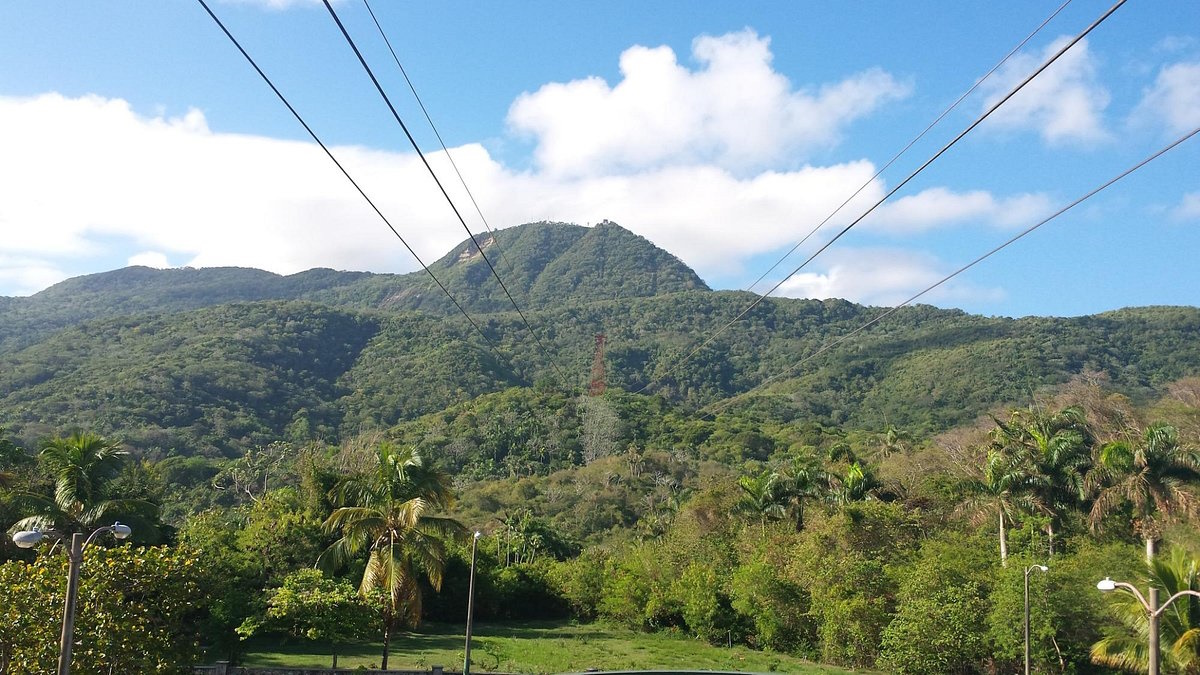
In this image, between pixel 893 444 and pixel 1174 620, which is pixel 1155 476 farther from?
pixel 893 444

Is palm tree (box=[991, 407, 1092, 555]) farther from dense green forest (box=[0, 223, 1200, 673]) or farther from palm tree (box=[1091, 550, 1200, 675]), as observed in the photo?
palm tree (box=[1091, 550, 1200, 675])

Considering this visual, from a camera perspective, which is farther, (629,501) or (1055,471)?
(629,501)

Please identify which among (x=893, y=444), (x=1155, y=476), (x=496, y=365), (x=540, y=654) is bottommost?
(x=540, y=654)

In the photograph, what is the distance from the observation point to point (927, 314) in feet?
599

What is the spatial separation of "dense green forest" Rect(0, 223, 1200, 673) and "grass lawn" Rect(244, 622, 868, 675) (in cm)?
121

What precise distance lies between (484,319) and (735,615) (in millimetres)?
147821

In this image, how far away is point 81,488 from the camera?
25531 mm

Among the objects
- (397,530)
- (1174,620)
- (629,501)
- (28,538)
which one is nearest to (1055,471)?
(1174,620)

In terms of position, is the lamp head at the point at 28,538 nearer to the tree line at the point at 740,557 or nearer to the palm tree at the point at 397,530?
the tree line at the point at 740,557

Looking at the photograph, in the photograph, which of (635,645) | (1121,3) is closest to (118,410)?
(635,645)

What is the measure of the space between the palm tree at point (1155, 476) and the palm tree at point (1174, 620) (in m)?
7.88

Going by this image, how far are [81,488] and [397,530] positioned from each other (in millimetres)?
9225

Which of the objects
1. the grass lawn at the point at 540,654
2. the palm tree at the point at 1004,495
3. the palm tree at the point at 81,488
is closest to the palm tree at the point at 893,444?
the palm tree at the point at 1004,495

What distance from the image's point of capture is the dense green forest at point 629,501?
2542cm
